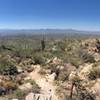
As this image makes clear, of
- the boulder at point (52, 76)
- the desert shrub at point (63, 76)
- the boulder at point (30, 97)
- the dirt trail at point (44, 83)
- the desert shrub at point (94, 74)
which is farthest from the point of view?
the boulder at point (52, 76)

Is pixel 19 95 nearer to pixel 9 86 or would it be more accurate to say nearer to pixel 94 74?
pixel 9 86

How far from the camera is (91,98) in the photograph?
1309 cm

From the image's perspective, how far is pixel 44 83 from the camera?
1650 cm

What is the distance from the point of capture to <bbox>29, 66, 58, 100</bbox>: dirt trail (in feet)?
46.5

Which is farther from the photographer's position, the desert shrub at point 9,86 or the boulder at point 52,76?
the boulder at point 52,76

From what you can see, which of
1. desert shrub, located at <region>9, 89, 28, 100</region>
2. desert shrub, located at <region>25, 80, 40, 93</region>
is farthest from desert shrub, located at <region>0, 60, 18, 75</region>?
desert shrub, located at <region>9, 89, 28, 100</region>

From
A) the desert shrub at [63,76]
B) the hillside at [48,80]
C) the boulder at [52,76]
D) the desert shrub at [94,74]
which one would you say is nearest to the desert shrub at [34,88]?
the hillside at [48,80]

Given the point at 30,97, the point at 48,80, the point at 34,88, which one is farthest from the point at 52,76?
the point at 30,97

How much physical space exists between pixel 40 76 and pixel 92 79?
4.35m

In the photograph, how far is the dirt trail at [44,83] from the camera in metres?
14.2

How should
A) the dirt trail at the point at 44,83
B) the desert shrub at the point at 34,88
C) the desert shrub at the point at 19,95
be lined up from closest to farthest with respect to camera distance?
the desert shrub at the point at 19,95 → the desert shrub at the point at 34,88 → the dirt trail at the point at 44,83

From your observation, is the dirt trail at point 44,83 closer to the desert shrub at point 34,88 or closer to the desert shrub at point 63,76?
the desert shrub at point 34,88

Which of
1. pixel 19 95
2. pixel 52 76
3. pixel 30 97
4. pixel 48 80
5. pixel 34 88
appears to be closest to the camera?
pixel 30 97

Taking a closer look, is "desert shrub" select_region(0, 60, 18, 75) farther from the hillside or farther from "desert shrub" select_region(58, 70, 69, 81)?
"desert shrub" select_region(58, 70, 69, 81)
